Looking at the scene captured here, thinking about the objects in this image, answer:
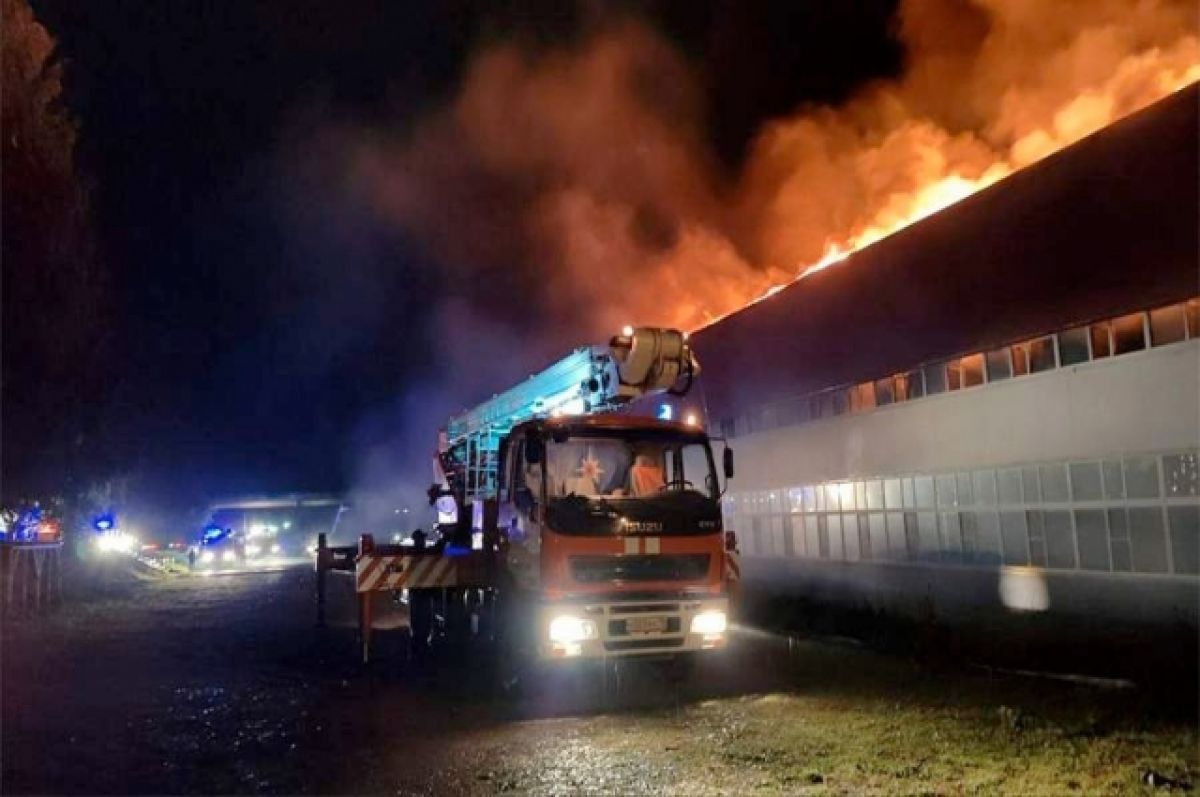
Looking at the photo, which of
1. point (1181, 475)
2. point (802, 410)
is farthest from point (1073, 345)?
point (802, 410)

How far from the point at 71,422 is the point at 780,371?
13.1 meters

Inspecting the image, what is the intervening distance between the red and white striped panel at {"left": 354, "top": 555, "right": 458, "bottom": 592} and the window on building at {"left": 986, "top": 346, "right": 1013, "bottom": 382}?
321 inches

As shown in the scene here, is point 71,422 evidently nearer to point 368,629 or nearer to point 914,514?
point 368,629

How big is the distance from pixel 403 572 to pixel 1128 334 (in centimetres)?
913

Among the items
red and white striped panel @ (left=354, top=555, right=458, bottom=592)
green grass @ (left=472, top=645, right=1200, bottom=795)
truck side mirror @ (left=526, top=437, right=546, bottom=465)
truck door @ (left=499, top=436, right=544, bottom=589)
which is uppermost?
truck side mirror @ (left=526, top=437, right=546, bottom=465)

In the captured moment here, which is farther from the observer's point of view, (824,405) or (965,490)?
(824,405)

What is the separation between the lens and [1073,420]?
40.0 ft

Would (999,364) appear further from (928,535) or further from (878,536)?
(878,536)

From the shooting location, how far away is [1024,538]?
13.1 meters

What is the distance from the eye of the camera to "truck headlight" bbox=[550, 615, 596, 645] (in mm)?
8477

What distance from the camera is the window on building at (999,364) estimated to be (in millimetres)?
13283

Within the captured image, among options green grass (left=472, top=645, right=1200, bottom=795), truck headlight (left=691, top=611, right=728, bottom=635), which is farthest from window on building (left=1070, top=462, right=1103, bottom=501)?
truck headlight (left=691, top=611, right=728, bottom=635)

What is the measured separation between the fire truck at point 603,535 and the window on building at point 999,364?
5.35 m

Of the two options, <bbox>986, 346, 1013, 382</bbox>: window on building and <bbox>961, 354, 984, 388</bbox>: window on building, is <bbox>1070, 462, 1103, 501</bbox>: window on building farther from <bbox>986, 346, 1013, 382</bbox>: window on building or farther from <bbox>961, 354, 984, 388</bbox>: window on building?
<bbox>961, 354, 984, 388</bbox>: window on building
